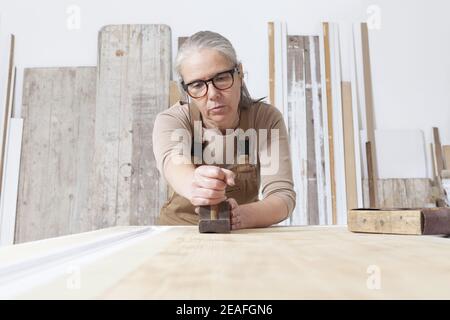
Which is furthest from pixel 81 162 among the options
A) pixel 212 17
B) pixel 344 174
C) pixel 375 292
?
pixel 375 292

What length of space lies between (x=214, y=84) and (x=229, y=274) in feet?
3.89

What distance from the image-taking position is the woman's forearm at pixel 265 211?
1293 millimetres

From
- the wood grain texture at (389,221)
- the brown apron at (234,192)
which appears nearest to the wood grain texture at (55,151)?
the brown apron at (234,192)

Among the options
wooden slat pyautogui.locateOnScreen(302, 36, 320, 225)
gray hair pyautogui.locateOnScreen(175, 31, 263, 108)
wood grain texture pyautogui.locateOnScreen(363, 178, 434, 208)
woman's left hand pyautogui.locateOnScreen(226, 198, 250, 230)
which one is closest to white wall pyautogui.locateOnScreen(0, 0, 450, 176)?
wooden slat pyautogui.locateOnScreen(302, 36, 320, 225)

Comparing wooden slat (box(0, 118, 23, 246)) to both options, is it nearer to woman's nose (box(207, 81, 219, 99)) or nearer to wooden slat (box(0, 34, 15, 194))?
wooden slat (box(0, 34, 15, 194))

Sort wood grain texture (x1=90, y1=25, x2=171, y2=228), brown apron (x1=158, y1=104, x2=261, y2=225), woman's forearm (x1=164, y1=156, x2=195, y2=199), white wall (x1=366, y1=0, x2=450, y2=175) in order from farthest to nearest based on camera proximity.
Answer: white wall (x1=366, y1=0, x2=450, y2=175) → wood grain texture (x1=90, y1=25, x2=171, y2=228) → brown apron (x1=158, y1=104, x2=261, y2=225) → woman's forearm (x1=164, y1=156, x2=195, y2=199)

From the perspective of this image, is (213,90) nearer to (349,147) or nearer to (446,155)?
(349,147)

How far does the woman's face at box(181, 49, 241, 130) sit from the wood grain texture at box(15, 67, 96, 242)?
5.58 ft

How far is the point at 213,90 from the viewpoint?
153 centimetres

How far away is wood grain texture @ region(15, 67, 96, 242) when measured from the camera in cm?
297

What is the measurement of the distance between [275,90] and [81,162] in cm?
163

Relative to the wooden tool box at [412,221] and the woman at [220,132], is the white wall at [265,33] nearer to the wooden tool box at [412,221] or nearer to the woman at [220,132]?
the woman at [220,132]
